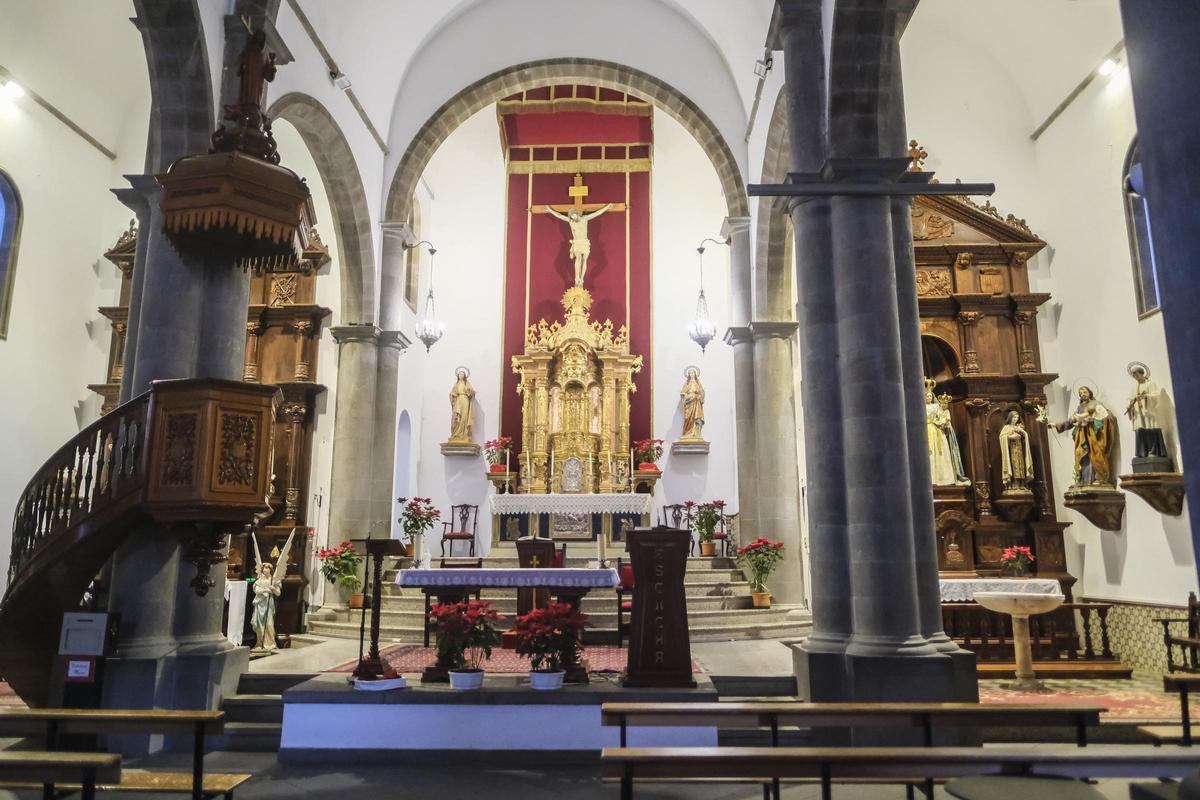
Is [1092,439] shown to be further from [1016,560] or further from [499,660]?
[499,660]

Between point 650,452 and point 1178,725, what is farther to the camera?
point 650,452

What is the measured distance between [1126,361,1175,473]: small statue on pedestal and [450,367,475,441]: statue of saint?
10993mm

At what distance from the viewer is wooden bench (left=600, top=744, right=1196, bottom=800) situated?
10.9 ft

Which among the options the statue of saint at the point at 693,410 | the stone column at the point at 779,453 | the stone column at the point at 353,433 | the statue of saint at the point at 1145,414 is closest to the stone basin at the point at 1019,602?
the statue of saint at the point at 1145,414

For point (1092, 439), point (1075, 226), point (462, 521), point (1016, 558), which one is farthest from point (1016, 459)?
point (462, 521)

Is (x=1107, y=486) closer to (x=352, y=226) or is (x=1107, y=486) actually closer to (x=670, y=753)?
(x=670, y=753)

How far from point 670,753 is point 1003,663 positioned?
7128 mm

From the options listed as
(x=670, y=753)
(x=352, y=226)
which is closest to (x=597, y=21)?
(x=352, y=226)

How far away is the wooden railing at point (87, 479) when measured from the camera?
596 cm

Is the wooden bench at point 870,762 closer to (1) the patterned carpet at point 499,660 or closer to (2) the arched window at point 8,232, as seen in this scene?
(1) the patterned carpet at point 499,660

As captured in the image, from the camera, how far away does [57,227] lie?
12.6 meters

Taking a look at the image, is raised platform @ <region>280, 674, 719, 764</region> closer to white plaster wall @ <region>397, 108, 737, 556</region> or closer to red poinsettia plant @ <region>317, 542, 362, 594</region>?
red poinsettia plant @ <region>317, 542, 362, 594</region>

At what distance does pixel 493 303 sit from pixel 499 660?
10.3m

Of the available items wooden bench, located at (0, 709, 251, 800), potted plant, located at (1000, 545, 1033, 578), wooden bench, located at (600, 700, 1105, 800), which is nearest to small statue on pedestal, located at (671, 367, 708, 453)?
potted plant, located at (1000, 545, 1033, 578)
